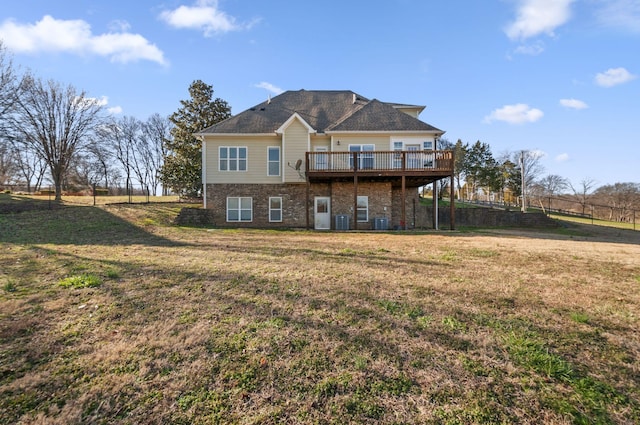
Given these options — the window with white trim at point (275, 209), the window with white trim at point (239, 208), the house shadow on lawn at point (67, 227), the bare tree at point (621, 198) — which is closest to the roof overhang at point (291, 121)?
the window with white trim at point (275, 209)

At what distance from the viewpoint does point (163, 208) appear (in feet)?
63.8

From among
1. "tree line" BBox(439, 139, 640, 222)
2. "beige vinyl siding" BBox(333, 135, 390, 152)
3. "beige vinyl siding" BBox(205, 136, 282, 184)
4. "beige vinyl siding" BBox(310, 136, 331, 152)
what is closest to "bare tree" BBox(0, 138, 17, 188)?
"beige vinyl siding" BBox(205, 136, 282, 184)

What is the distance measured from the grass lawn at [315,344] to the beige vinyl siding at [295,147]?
38.3 feet

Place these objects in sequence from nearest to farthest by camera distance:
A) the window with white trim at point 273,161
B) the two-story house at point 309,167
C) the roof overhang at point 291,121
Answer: the roof overhang at point 291,121 → the two-story house at point 309,167 → the window with white trim at point 273,161

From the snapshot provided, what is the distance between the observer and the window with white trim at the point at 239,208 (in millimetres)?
18344

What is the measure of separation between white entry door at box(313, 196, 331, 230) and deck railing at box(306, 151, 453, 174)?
7.27 feet

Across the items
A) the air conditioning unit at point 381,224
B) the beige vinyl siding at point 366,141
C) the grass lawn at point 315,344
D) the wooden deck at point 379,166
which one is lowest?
the grass lawn at point 315,344

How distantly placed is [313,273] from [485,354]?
3.45 m

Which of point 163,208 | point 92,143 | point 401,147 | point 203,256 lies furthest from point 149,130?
point 203,256

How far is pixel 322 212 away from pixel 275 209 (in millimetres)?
2929

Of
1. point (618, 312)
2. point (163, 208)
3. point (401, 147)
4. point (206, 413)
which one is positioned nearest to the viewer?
point (206, 413)

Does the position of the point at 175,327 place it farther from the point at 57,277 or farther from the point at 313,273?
the point at 57,277

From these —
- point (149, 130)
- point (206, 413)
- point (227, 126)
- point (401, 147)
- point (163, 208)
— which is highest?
point (149, 130)

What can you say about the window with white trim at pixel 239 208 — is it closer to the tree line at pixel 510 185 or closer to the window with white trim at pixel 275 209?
the window with white trim at pixel 275 209
